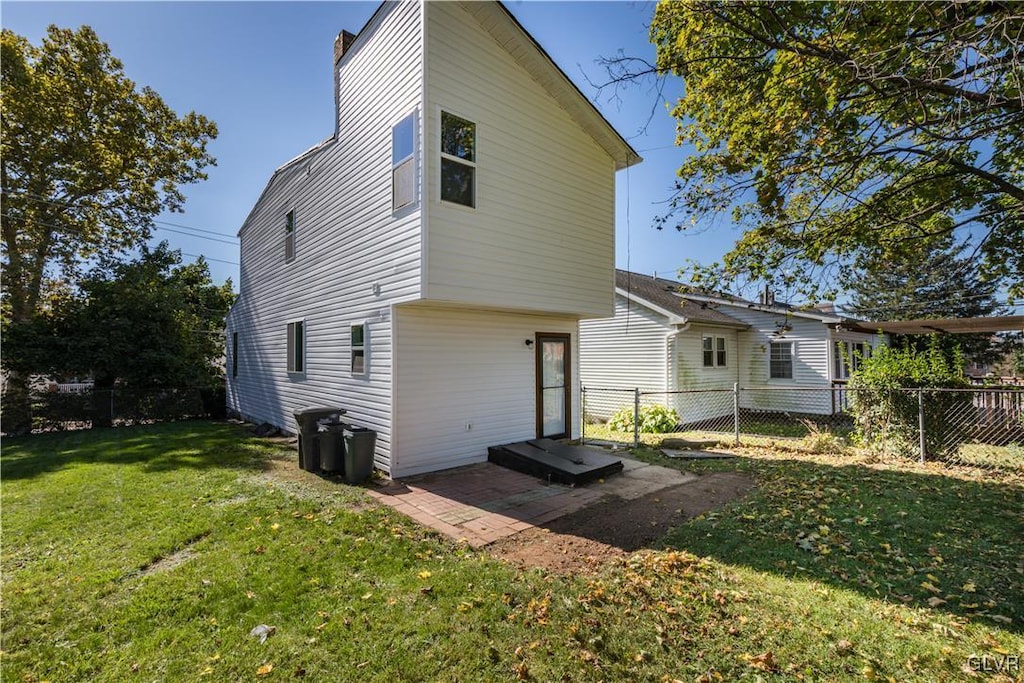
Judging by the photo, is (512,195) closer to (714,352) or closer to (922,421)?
(922,421)

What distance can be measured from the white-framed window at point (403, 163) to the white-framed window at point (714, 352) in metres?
12.0

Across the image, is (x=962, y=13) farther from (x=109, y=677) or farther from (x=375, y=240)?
(x=109, y=677)

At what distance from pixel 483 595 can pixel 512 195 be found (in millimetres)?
6184

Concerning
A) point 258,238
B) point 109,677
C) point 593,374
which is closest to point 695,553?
point 109,677

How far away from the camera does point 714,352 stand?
15.6 meters

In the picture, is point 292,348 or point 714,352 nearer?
point 292,348

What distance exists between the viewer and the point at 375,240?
7508 mm

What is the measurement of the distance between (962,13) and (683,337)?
34.4 feet

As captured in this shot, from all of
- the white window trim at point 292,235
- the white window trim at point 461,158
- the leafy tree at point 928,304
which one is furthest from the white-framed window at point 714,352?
the white window trim at point 292,235

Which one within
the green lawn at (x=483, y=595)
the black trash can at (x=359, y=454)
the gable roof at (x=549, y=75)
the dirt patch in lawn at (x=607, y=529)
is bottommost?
the dirt patch in lawn at (x=607, y=529)

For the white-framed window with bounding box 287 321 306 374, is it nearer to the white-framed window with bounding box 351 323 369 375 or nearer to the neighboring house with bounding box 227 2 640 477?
the neighboring house with bounding box 227 2 640 477

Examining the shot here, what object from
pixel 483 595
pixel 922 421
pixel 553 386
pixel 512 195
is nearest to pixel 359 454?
pixel 483 595

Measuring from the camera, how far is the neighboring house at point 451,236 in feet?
22.1

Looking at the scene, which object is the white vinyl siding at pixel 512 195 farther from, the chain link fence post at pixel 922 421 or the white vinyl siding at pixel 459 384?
the chain link fence post at pixel 922 421
